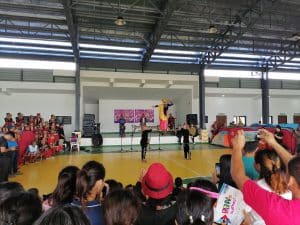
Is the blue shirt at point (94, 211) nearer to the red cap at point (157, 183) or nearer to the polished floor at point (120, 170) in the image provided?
the red cap at point (157, 183)

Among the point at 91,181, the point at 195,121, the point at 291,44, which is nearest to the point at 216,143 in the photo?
the point at 195,121

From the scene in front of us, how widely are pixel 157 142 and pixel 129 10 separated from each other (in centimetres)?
703

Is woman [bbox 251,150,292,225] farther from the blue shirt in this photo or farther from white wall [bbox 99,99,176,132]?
white wall [bbox 99,99,176,132]

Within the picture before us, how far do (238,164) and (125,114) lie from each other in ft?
52.7

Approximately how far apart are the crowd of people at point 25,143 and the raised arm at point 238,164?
4682 millimetres

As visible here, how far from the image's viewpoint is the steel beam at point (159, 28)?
8.71m

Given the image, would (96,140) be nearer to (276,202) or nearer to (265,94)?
(265,94)

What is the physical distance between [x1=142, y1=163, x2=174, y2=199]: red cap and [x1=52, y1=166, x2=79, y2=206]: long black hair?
56cm

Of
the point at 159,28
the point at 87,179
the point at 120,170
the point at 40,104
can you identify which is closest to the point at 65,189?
the point at 87,179

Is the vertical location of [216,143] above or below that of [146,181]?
below

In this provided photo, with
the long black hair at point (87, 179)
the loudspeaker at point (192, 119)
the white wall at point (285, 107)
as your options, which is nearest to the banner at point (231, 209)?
the long black hair at point (87, 179)

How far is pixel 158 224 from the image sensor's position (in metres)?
1.50

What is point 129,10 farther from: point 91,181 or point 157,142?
point 91,181

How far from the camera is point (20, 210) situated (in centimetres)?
108
